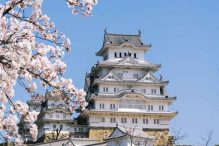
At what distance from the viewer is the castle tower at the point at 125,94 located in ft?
195

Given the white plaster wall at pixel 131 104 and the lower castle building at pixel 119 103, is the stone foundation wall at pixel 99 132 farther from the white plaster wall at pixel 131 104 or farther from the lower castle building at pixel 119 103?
the white plaster wall at pixel 131 104

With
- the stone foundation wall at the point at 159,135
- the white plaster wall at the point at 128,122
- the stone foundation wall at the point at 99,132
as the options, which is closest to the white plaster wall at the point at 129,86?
the white plaster wall at the point at 128,122

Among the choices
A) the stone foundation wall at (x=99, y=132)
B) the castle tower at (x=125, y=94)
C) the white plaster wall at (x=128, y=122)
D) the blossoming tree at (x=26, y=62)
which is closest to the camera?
the blossoming tree at (x=26, y=62)

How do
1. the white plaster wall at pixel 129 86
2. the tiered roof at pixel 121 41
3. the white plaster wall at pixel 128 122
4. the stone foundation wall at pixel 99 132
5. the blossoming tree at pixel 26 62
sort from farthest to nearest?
the tiered roof at pixel 121 41
the white plaster wall at pixel 129 86
the white plaster wall at pixel 128 122
the stone foundation wall at pixel 99 132
the blossoming tree at pixel 26 62

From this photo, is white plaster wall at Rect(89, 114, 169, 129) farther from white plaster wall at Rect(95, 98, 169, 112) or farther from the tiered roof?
the tiered roof

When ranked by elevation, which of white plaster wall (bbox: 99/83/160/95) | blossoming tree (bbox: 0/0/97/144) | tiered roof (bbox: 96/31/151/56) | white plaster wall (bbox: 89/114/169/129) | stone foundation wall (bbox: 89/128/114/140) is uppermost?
tiered roof (bbox: 96/31/151/56)

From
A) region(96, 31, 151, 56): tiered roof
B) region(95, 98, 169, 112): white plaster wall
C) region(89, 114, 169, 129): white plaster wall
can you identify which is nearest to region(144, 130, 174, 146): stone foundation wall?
region(89, 114, 169, 129): white plaster wall

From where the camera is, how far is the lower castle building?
5953cm

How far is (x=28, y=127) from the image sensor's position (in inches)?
357

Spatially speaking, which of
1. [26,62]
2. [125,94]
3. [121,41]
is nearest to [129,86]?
[125,94]

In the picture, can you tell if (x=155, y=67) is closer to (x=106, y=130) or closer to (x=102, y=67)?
(x=102, y=67)

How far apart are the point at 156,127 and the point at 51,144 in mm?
21420

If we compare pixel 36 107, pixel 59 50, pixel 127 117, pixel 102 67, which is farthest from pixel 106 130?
pixel 59 50

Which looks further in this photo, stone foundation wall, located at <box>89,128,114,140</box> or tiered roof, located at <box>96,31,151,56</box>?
tiered roof, located at <box>96,31,151,56</box>
